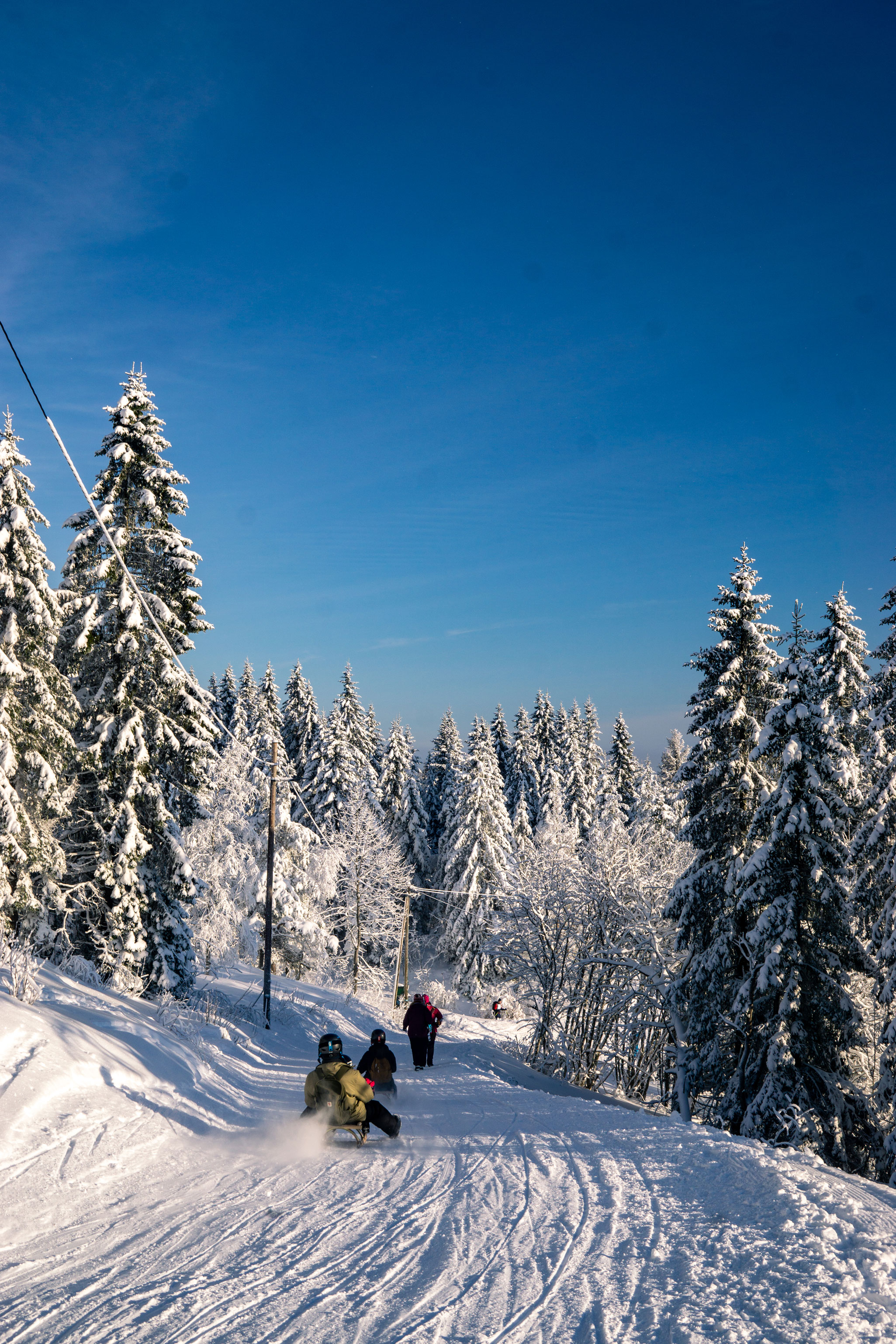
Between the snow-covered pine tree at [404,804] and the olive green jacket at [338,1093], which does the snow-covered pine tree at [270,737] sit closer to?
the snow-covered pine tree at [404,804]

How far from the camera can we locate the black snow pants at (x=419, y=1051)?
15.7m

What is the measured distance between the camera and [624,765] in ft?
236

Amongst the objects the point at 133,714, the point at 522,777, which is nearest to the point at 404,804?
the point at 522,777

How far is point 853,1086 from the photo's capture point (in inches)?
602

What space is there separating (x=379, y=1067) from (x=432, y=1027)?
5.68 m

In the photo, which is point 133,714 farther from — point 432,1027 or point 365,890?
point 365,890

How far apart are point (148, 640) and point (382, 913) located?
91.5 ft

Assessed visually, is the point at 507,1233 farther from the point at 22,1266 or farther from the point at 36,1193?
the point at 36,1193

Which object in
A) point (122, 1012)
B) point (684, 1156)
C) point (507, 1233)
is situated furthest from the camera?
point (122, 1012)

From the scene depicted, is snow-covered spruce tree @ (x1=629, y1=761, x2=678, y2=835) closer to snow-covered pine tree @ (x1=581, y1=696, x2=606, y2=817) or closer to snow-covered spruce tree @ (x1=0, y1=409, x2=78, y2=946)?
snow-covered pine tree @ (x1=581, y1=696, x2=606, y2=817)

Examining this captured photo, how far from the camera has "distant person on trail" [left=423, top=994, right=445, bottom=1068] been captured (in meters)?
15.8

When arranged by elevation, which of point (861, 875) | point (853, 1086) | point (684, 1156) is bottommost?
point (853, 1086)

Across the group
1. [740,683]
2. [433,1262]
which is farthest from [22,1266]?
[740,683]

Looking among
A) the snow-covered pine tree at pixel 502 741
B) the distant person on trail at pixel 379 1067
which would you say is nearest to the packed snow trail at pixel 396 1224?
the distant person on trail at pixel 379 1067
